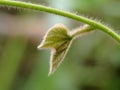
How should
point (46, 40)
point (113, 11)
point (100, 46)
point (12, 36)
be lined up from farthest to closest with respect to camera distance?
point (12, 36)
point (100, 46)
point (113, 11)
point (46, 40)

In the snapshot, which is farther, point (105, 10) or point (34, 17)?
point (34, 17)

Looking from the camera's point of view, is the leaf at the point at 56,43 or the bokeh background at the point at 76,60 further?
the bokeh background at the point at 76,60

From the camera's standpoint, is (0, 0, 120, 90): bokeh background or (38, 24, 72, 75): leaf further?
(0, 0, 120, 90): bokeh background

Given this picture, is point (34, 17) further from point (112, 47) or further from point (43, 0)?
point (112, 47)

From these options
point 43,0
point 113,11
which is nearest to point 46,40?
point 113,11
